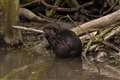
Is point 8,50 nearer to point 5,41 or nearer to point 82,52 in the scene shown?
point 5,41

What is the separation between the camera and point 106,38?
5418mm

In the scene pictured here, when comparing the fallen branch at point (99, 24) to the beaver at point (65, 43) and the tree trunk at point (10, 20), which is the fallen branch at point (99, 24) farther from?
the tree trunk at point (10, 20)

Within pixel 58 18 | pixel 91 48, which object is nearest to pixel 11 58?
pixel 91 48

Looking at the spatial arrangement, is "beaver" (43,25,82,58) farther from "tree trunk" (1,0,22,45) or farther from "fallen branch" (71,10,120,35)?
"tree trunk" (1,0,22,45)

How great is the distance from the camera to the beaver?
17.4 ft

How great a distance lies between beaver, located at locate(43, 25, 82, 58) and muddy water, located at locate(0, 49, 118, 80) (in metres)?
0.09

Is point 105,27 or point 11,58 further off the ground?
point 105,27

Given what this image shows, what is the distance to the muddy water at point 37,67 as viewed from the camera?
4.68m

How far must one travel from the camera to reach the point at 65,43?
5352 mm

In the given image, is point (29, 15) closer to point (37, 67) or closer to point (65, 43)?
point (65, 43)

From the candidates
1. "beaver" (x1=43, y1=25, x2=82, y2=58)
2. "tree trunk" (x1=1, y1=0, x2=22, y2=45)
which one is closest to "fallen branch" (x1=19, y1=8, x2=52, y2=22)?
"tree trunk" (x1=1, y1=0, x2=22, y2=45)

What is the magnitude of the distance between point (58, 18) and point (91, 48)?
55.9 inches

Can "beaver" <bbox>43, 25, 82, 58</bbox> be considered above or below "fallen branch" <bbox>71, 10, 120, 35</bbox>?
below

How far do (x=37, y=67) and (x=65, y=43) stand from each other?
20.4 inches
